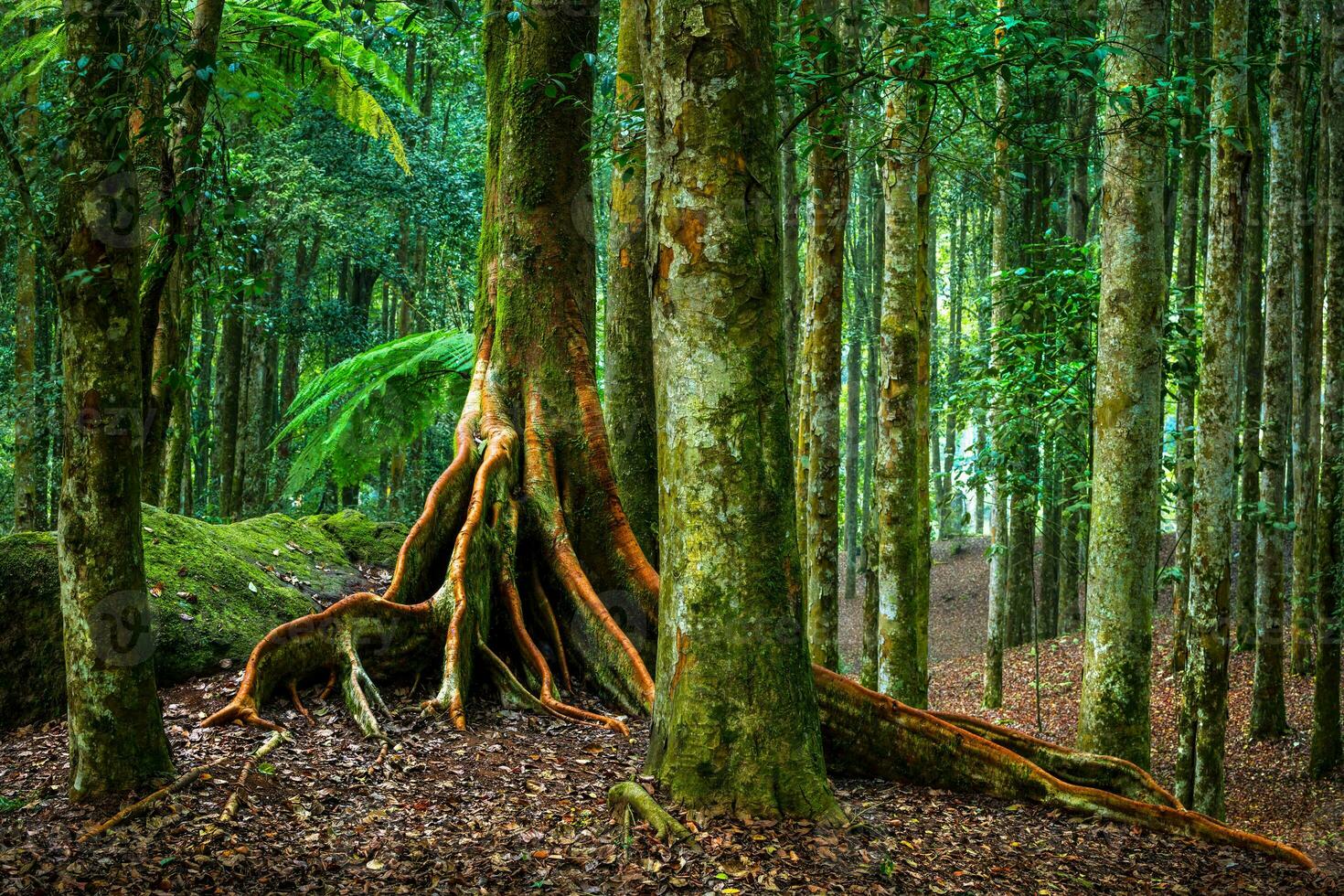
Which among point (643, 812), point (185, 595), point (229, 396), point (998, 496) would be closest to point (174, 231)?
point (185, 595)

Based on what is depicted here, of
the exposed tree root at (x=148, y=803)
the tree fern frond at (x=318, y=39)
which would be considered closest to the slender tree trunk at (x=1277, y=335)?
the tree fern frond at (x=318, y=39)

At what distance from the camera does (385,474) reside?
1081 inches

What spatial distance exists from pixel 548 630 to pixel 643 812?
2950 mm

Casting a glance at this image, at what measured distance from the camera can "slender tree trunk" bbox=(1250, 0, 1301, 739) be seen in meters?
9.42

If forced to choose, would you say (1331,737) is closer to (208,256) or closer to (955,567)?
(208,256)

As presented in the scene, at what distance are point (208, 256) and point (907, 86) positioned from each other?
5.50 m

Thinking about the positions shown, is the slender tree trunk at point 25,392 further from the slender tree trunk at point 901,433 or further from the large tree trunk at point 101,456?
the slender tree trunk at point 901,433

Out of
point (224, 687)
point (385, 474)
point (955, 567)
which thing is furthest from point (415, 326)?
point (224, 687)

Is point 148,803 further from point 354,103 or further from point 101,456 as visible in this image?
point 354,103

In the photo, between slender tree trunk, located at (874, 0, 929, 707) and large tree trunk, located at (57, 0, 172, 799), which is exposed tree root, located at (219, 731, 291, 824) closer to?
large tree trunk, located at (57, 0, 172, 799)

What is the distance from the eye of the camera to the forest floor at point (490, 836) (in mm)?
3990

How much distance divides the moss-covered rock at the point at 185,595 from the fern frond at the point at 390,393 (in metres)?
2.98

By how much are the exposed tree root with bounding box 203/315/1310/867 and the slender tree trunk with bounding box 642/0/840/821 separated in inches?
22.1

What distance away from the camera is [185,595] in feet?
22.4
